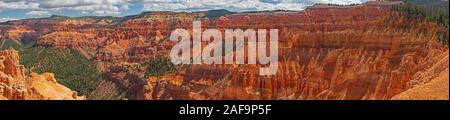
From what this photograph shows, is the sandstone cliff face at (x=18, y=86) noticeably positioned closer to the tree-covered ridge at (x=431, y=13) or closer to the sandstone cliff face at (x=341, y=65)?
the sandstone cliff face at (x=341, y=65)

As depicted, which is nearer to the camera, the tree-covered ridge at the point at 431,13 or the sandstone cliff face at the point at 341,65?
the sandstone cliff face at the point at 341,65

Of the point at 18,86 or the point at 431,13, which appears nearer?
the point at 18,86

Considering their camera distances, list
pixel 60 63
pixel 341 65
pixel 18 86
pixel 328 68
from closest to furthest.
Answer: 1. pixel 18 86
2. pixel 341 65
3. pixel 328 68
4. pixel 60 63

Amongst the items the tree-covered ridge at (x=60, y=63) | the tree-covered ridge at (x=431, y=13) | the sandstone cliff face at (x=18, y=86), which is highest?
the tree-covered ridge at (x=431, y=13)

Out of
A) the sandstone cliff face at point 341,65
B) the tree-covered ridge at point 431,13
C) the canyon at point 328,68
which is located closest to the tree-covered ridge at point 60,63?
the canyon at point 328,68

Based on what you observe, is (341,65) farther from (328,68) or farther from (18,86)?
(18,86)

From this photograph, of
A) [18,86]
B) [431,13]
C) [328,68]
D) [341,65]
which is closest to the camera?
[18,86]

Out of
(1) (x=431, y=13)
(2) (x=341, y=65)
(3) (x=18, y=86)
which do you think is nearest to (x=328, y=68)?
(2) (x=341, y=65)

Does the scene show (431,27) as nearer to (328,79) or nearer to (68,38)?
(328,79)

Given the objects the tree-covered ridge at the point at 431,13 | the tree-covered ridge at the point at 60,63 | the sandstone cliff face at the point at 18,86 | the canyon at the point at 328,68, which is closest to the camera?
the canyon at the point at 328,68

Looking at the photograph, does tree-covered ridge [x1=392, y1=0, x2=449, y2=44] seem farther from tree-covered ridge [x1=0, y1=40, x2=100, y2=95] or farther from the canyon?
tree-covered ridge [x1=0, y1=40, x2=100, y2=95]

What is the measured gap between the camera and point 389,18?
112 feet
